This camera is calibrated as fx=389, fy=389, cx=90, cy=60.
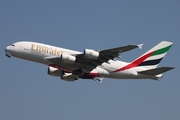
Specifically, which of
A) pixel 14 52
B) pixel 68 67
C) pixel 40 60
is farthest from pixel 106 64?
pixel 14 52

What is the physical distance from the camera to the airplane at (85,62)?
1748 inches

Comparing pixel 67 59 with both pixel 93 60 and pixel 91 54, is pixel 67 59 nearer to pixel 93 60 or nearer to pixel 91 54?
pixel 91 54

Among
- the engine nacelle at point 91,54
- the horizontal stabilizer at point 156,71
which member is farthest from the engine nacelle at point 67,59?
the horizontal stabilizer at point 156,71

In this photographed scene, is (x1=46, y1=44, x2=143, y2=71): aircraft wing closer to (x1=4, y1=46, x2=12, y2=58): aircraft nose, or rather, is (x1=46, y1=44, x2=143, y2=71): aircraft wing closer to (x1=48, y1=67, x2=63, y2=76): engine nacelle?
(x1=48, y1=67, x2=63, y2=76): engine nacelle

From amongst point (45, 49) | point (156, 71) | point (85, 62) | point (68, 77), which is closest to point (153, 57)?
point (156, 71)

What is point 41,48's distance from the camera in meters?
45.7

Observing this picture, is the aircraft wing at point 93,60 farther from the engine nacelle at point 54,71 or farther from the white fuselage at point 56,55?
the engine nacelle at point 54,71

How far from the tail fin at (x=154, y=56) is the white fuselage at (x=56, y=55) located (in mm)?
1610

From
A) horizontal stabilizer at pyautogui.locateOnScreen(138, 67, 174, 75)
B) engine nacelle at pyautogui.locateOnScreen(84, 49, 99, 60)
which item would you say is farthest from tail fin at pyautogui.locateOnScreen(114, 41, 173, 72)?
engine nacelle at pyautogui.locateOnScreen(84, 49, 99, 60)

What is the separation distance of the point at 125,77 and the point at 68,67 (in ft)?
24.0

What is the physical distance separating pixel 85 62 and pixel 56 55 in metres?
3.54

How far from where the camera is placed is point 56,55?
4594 cm

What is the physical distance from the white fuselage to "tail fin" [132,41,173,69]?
1610 mm

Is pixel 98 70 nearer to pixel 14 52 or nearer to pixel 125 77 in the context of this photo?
pixel 125 77
